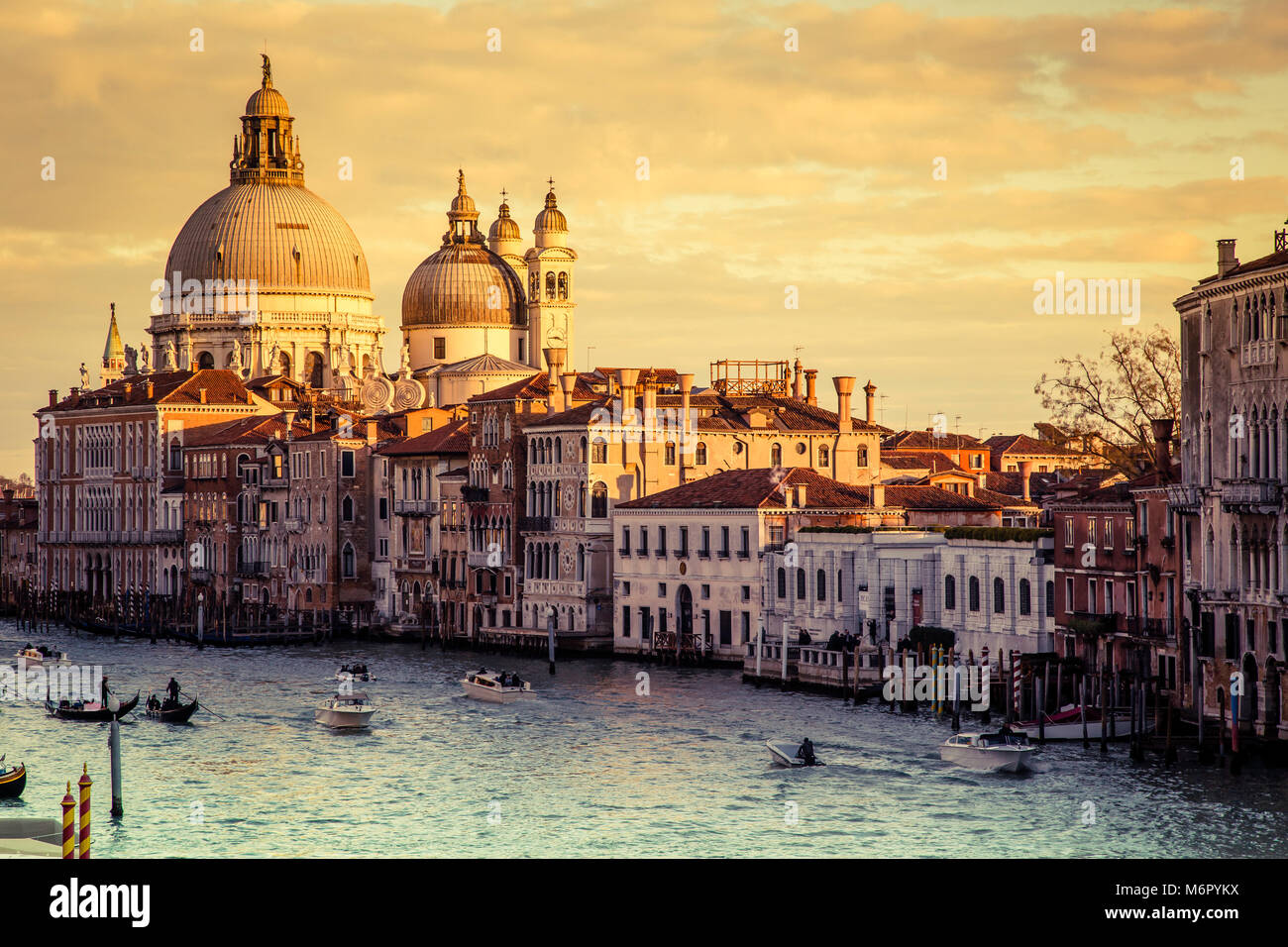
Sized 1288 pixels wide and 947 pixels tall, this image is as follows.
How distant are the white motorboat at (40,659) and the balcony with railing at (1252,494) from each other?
1261 inches

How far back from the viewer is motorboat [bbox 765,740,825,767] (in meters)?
33.7

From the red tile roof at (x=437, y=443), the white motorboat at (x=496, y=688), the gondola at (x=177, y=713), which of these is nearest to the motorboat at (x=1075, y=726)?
the white motorboat at (x=496, y=688)

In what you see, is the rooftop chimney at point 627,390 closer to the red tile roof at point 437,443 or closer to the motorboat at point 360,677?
the red tile roof at point 437,443

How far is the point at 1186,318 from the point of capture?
3700 cm

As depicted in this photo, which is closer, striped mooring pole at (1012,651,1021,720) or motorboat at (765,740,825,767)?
motorboat at (765,740,825,767)

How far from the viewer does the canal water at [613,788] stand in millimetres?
27594

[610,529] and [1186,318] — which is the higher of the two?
[1186,318]

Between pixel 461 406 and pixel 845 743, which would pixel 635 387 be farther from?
pixel 845 743

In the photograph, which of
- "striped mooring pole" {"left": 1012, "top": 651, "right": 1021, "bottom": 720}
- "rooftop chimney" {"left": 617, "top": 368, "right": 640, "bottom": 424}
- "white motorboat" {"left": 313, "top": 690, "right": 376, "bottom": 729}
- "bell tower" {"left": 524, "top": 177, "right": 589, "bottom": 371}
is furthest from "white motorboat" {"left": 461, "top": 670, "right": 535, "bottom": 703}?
"bell tower" {"left": 524, "top": 177, "right": 589, "bottom": 371}

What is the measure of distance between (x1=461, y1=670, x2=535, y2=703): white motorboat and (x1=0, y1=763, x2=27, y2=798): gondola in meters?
14.6

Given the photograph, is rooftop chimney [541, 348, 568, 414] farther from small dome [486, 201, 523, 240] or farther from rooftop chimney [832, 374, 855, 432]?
small dome [486, 201, 523, 240]

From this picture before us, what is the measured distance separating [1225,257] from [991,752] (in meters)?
9.76
